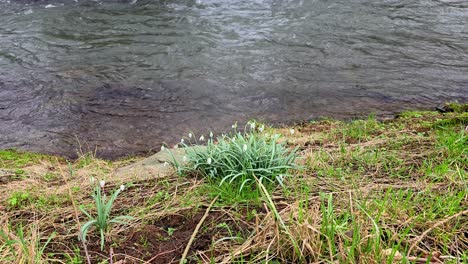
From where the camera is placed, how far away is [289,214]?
7.11 ft

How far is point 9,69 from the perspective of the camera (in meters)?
7.73

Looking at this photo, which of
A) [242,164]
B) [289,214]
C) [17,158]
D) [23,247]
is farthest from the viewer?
[17,158]

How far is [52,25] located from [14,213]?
8.89 m

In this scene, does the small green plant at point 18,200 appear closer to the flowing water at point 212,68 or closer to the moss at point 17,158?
the moss at point 17,158

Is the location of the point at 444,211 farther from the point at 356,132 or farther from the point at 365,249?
the point at 356,132

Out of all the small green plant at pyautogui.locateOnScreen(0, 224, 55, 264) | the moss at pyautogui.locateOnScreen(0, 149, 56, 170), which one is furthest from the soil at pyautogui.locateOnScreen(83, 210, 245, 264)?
the moss at pyautogui.locateOnScreen(0, 149, 56, 170)

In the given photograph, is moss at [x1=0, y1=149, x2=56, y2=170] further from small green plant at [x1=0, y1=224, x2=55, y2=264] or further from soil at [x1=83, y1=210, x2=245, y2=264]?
soil at [x1=83, y1=210, x2=245, y2=264]

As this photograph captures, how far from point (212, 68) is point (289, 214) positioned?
5.70 meters

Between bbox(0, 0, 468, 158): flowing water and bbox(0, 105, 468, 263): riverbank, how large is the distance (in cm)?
244

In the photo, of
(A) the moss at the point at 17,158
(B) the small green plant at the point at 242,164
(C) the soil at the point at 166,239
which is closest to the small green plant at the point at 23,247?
(C) the soil at the point at 166,239

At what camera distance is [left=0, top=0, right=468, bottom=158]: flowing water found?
591 centimetres

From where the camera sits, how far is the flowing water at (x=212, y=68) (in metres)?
5.91

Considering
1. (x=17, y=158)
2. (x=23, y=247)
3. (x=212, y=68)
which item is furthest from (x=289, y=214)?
(x=212, y=68)

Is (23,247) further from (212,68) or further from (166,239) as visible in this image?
(212,68)
